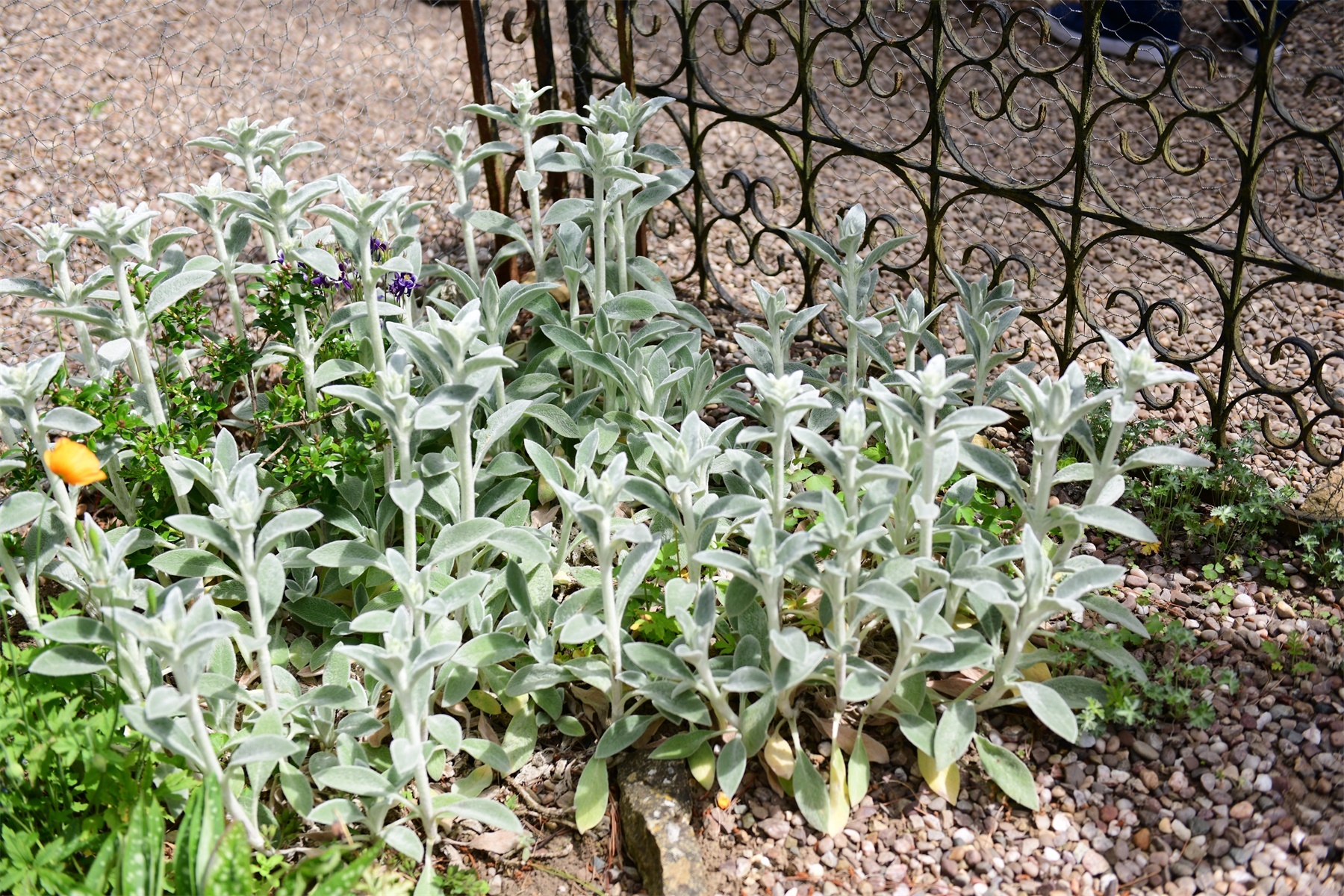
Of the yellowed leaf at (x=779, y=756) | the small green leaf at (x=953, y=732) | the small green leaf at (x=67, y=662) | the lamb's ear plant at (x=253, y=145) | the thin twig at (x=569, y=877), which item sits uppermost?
the lamb's ear plant at (x=253, y=145)

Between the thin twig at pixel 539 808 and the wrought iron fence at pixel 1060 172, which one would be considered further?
the wrought iron fence at pixel 1060 172

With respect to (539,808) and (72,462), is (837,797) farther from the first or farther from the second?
(72,462)

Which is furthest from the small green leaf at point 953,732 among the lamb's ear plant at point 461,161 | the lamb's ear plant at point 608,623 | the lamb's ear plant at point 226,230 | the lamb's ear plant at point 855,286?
the lamb's ear plant at point 226,230

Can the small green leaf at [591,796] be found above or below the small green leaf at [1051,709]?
below

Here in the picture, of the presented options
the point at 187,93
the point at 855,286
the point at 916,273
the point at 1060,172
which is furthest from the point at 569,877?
the point at 187,93

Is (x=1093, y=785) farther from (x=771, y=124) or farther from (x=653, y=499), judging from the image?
(x=771, y=124)

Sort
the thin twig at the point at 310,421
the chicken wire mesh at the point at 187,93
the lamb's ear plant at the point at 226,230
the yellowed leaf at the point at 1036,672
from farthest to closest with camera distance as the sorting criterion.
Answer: the chicken wire mesh at the point at 187,93 < the lamb's ear plant at the point at 226,230 < the thin twig at the point at 310,421 < the yellowed leaf at the point at 1036,672

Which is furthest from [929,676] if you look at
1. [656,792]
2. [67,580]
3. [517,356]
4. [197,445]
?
[67,580]

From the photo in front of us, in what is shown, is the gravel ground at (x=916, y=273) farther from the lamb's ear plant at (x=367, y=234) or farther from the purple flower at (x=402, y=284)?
the purple flower at (x=402, y=284)

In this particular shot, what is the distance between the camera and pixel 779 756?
2.02 metres

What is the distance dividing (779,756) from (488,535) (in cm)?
66

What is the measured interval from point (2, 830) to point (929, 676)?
160cm

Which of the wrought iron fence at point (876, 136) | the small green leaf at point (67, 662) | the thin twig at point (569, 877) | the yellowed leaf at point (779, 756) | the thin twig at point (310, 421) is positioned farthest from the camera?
the wrought iron fence at point (876, 136)

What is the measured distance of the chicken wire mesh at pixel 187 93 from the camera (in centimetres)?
378
